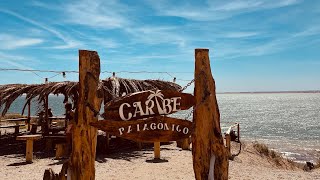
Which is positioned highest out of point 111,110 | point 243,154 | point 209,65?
point 209,65

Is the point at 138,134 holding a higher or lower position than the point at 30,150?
higher

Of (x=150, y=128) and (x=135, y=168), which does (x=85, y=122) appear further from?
(x=135, y=168)

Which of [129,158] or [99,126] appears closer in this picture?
[99,126]

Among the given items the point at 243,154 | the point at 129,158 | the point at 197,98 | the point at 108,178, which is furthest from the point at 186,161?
the point at 197,98

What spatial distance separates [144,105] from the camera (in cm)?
455

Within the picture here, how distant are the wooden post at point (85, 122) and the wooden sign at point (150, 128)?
0.49 feet

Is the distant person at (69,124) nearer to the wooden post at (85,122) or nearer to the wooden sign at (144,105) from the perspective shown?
the wooden post at (85,122)

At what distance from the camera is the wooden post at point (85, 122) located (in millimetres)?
4516

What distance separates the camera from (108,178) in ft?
30.5

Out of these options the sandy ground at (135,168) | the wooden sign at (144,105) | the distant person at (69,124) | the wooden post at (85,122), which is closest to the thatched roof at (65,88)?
the distant person at (69,124)

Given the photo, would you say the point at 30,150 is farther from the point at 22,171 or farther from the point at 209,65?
the point at 209,65

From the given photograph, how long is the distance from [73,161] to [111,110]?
0.88 metres

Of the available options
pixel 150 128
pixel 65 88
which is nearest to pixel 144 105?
pixel 150 128

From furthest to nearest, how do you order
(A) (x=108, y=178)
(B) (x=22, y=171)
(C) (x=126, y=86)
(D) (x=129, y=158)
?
(C) (x=126, y=86), (D) (x=129, y=158), (B) (x=22, y=171), (A) (x=108, y=178)
